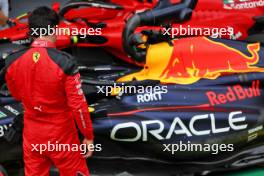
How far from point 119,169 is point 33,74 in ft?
3.92

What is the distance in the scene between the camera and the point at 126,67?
4.70 m

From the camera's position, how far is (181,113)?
143 inches

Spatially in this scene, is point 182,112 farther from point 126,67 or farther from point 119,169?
point 126,67

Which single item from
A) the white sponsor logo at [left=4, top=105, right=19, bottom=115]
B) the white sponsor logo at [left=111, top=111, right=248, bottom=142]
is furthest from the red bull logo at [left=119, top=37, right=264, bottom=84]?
the white sponsor logo at [left=4, top=105, right=19, bottom=115]

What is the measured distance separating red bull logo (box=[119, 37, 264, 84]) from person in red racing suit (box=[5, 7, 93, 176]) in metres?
1.12

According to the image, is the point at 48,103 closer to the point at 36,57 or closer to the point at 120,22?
the point at 36,57

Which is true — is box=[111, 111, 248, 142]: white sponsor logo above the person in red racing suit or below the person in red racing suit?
below

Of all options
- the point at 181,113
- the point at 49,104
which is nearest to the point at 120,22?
the point at 181,113

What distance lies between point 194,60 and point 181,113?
1.82 feet

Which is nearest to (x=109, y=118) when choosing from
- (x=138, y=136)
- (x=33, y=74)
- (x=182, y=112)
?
(x=138, y=136)

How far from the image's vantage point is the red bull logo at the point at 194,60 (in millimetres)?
3924

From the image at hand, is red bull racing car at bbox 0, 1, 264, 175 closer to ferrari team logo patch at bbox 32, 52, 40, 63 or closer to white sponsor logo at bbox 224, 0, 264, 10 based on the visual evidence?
ferrari team logo patch at bbox 32, 52, 40, 63

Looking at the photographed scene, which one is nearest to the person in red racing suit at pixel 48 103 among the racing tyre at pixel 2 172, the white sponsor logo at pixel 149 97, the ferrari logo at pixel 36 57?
the ferrari logo at pixel 36 57

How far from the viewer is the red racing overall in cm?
281
